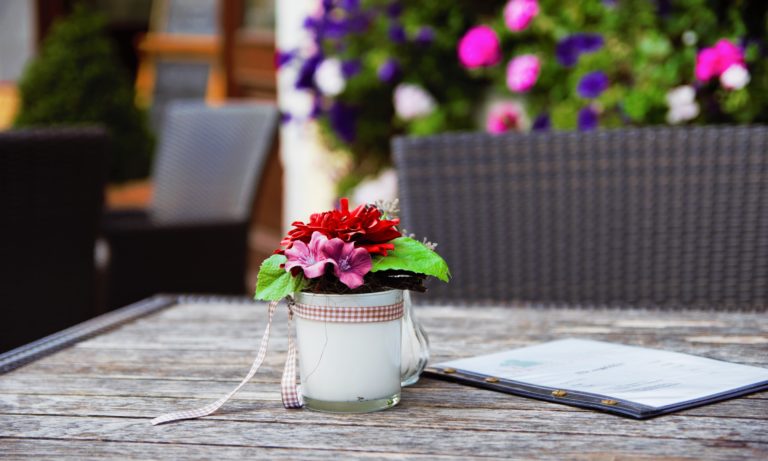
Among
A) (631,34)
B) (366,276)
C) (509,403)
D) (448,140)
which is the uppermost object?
(631,34)

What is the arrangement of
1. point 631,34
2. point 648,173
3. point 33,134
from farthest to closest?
point 631,34 < point 33,134 < point 648,173

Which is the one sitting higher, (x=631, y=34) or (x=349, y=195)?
(x=631, y=34)

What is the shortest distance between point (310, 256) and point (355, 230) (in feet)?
0.15

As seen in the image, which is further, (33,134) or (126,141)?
(126,141)

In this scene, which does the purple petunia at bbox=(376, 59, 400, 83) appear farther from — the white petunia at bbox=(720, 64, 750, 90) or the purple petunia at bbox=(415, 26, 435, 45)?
the white petunia at bbox=(720, 64, 750, 90)

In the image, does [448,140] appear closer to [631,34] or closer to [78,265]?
[78,265]

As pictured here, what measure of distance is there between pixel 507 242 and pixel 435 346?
22.3 inches

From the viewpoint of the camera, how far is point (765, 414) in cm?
99

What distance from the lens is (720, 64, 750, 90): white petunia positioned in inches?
101

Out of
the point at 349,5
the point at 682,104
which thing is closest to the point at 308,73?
the point at 349,5

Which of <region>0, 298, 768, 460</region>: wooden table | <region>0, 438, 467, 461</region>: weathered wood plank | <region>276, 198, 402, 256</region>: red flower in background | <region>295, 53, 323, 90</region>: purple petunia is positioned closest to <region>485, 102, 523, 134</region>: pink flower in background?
<region>295, 53, 323, 90</region>: purple petunia

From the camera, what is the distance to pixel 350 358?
102cm

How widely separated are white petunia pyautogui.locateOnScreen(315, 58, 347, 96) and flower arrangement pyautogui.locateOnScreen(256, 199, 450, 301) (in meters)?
2.75

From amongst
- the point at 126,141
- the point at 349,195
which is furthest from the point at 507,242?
the point at 126,141
